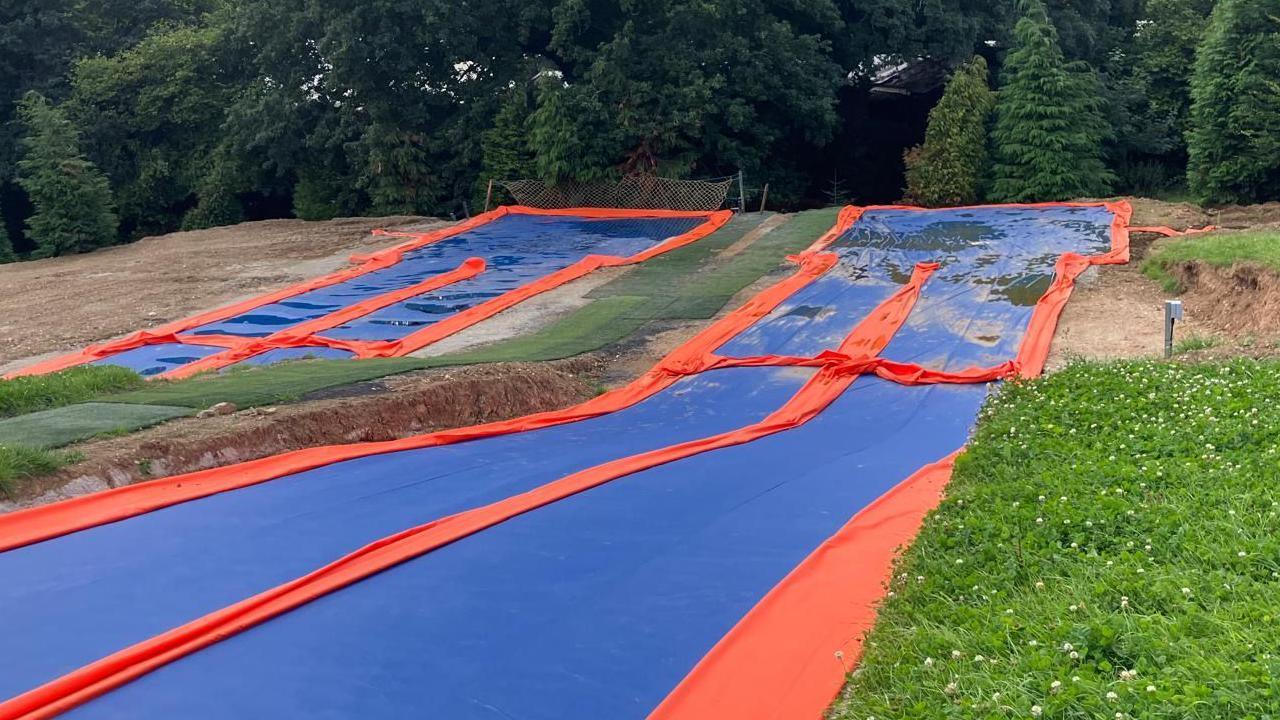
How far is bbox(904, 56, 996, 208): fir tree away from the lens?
18500 millimetres

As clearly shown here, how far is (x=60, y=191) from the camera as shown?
65.3ft

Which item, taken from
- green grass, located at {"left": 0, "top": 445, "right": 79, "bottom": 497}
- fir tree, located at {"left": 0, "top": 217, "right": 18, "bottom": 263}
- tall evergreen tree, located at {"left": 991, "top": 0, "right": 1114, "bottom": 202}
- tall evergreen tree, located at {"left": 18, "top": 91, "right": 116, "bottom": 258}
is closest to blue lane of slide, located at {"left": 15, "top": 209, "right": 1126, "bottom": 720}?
green grass, located at {"left": 0, "top": 445, "right": 79, "bottom": 497}

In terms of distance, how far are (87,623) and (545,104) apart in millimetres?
15764

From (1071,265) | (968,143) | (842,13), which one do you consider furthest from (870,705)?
(842,13)

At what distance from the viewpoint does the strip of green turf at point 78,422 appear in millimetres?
6824

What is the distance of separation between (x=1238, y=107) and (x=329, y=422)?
15.1 metres

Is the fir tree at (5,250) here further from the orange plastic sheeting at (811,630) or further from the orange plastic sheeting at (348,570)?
the orange plastic sheeting at (811,630)

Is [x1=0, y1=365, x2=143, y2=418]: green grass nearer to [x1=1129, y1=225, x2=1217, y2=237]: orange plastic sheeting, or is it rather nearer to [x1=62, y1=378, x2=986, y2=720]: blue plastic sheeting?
[x1=62, y1=378, x2=986, y2=720]: blue plastic sheeting

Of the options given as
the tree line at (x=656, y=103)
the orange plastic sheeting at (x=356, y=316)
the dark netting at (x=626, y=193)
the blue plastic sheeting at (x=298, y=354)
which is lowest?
the blue plastic sheeting at (x=298, y=354)

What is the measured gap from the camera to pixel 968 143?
18531 millimetres

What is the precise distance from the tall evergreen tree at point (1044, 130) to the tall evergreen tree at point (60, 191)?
16.9 m

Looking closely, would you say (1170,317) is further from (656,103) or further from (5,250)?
(5,250)

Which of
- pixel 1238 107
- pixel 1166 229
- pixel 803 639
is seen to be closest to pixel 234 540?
pixel 803 639

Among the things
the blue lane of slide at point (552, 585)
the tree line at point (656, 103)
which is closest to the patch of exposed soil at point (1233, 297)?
the blue lane of slide at point (552, 585)
